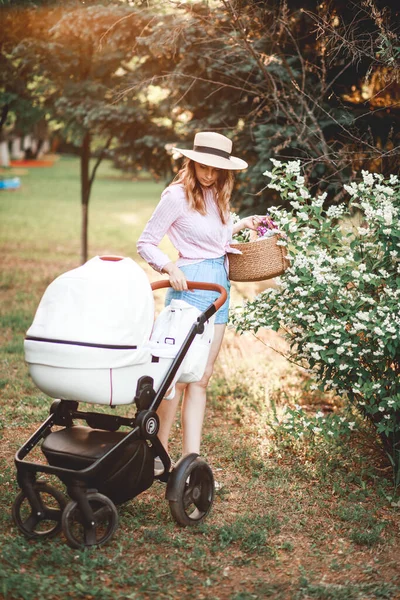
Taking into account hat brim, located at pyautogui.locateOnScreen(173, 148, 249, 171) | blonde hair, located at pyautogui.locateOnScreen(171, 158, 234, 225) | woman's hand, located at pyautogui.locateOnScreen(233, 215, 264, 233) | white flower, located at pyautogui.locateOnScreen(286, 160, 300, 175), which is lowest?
woman's hand, located at pyautogui.locateOnScreen(233, 215, 264, 233)

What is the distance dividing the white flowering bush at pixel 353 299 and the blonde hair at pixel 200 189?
0.34 m

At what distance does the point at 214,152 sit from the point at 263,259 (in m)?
0.67

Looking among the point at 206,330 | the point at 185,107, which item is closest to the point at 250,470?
the point at 206,330

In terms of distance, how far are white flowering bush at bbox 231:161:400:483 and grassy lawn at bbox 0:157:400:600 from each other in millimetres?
510

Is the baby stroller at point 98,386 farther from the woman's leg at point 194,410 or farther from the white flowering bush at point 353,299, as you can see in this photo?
the white flowering bush at point 353,299

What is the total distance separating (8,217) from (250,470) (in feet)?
54.9

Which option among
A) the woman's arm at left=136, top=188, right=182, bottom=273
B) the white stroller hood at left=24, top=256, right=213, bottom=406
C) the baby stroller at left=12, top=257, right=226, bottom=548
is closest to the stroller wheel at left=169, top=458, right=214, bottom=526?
the baby stroller at left=12, top=257, right=226, bottom=548

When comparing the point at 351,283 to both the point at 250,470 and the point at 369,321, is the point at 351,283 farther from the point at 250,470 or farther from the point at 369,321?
the point at 250,470

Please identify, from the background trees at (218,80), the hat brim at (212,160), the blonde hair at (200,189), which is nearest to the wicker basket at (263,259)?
the blonde hair at (200,189)

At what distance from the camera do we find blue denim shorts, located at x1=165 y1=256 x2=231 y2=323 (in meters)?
4.04

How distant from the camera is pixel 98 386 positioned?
3.34m

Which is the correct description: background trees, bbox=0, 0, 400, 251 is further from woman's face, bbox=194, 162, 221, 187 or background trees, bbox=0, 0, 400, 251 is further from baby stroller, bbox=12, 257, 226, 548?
baby stroller, bbox=12, 257, 226, 548

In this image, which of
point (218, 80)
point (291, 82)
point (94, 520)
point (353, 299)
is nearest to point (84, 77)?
point (218, 80)

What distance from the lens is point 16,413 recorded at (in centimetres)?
553
